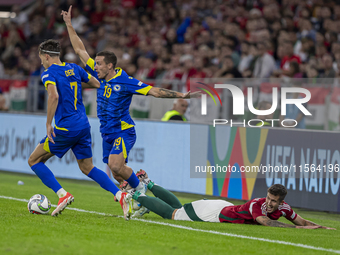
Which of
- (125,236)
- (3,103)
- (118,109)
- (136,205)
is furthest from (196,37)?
(125,236)

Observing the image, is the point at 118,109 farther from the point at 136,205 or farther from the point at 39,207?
the point at 39,207

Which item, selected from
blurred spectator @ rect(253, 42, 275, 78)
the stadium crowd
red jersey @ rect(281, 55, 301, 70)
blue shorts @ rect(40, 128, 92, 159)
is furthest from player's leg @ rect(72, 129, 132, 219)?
blurred spectator @ rect(253, 42, 275, 78)

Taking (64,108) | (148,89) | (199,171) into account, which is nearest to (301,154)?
(199,171)

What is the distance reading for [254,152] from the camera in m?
9.94

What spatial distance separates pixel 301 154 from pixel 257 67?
16.1 ft

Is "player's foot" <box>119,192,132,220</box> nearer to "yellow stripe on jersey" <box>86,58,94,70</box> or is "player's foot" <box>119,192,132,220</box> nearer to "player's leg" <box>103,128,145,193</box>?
"player's leg" <box>103,128,145,193</box>

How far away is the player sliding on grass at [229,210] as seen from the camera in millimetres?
7117

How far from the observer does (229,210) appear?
24.6 ft

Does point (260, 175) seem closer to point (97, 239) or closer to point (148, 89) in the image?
point (148, 89)

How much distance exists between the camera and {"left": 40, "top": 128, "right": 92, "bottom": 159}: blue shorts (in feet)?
24.4

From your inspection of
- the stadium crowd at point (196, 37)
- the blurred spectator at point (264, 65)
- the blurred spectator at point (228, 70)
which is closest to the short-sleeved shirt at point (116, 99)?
the stadium crowd at point (196, 37)

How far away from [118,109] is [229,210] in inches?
80.8

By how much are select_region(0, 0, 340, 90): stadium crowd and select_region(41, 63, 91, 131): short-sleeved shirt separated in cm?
626

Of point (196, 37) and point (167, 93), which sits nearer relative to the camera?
point (167, 93)
